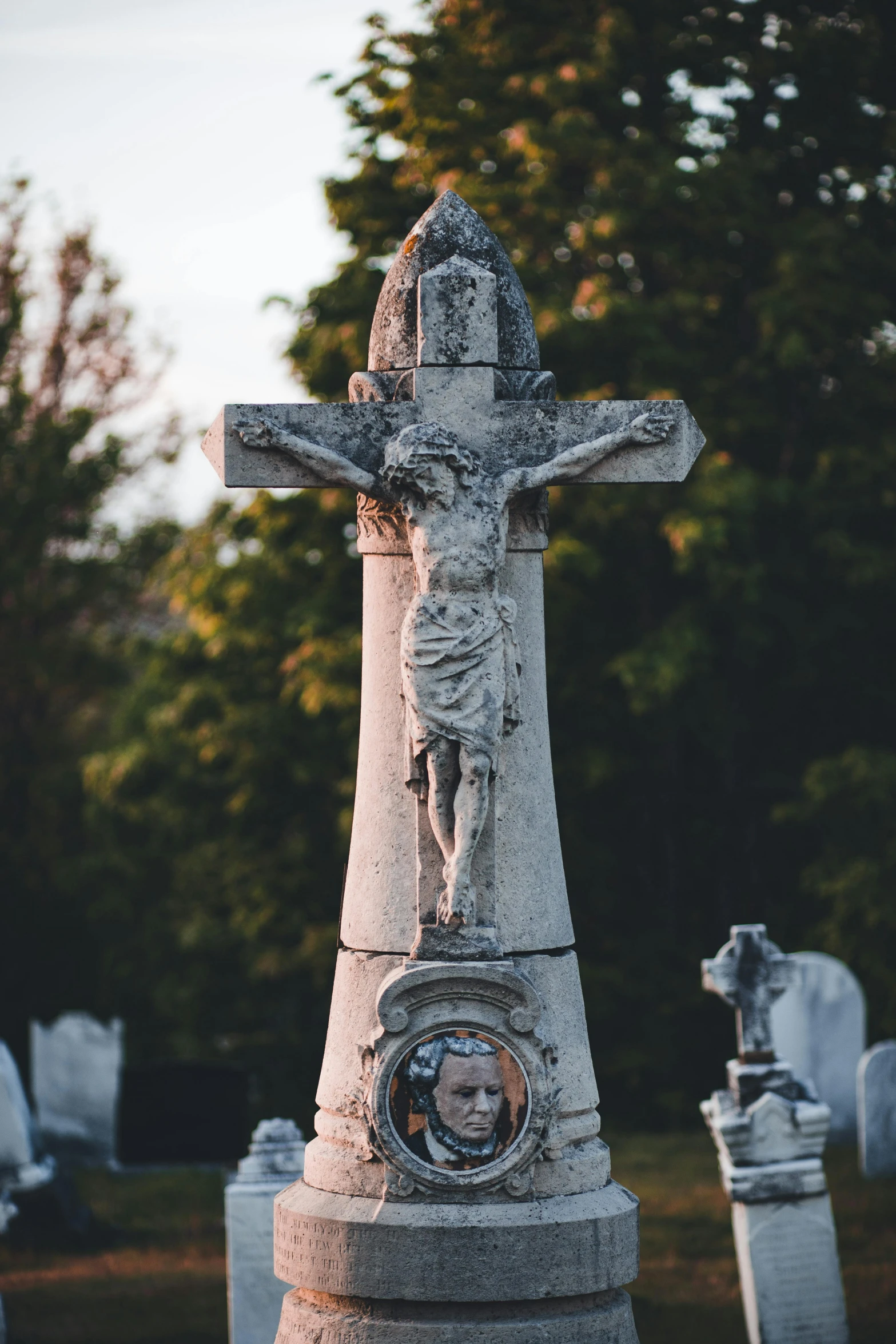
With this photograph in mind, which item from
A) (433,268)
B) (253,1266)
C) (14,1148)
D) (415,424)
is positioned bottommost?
(253,1266)

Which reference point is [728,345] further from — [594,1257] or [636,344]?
[594,1257]

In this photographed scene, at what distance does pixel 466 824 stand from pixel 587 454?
51.8 inches

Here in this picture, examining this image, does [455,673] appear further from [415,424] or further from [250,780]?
[250,780]

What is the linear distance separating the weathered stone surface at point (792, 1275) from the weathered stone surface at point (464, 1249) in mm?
2623

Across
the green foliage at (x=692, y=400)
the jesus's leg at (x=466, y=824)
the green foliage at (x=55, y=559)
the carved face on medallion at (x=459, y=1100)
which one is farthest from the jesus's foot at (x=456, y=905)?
the green foliage at (x=55, y=559)

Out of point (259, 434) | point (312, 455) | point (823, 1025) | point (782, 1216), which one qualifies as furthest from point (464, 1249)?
point (823, 1025)

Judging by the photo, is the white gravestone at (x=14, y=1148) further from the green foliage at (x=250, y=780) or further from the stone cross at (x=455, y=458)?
the stone cross at (x=455, y=458)

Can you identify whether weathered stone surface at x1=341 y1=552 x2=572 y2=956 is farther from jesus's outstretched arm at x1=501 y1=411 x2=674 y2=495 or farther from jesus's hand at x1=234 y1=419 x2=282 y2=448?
jesus's hand at x1=234 y1=419 x2=282 y2=448

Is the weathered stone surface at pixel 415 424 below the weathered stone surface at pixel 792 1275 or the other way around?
the other way around

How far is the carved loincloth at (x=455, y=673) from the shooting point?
16.1 ft

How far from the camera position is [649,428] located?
5.27 meters

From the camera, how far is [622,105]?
14.9 m

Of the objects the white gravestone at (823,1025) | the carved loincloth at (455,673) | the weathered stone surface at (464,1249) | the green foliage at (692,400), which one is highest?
the green foliage at (692,400)

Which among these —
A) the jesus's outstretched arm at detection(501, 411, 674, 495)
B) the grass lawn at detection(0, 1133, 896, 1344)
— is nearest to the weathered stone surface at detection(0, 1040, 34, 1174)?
the grass lawn at detection(0, 1133, 896, 1344)
